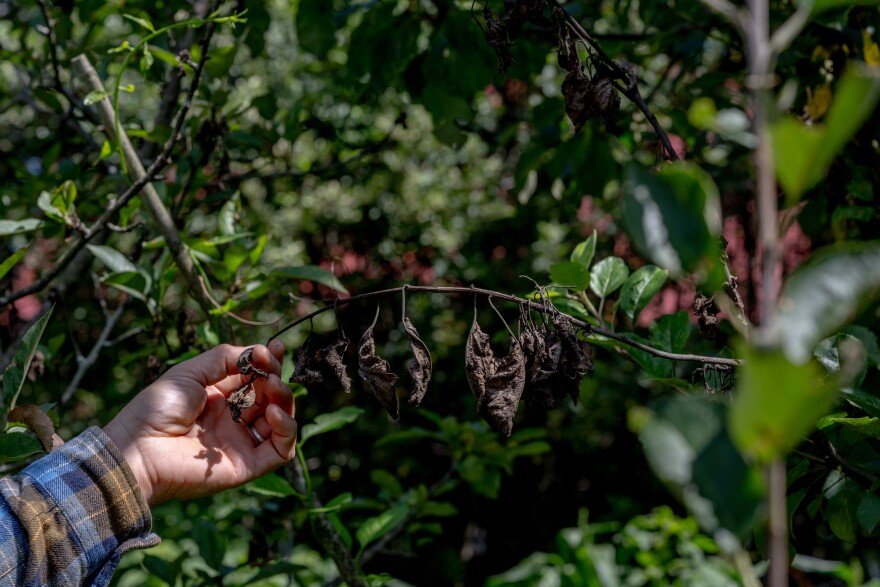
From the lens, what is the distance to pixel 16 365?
1.13m

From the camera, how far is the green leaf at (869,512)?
41.4 inches

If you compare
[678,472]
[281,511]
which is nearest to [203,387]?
[678,472]

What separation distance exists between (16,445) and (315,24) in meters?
1.42

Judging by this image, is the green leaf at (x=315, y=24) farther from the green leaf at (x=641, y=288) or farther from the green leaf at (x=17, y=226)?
the green leaf at (x=641, y=288)

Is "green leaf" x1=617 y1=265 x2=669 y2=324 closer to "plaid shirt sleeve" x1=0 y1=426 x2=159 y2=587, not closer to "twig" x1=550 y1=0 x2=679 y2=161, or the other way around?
"twig" x1=550 y1=0 x2=679 y2=161

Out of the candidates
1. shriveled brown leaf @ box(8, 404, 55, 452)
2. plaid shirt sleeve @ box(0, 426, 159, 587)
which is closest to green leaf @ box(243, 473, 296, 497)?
plaid shirt sleeve @ box(0, 426, 159, 587)

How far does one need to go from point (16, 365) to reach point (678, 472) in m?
1.00

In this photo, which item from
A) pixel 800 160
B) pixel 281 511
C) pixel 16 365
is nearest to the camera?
pixel 800 160

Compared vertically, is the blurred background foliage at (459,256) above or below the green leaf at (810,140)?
below

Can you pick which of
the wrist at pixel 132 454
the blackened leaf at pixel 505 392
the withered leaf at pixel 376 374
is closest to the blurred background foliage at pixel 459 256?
the wrist at pixel 132 454

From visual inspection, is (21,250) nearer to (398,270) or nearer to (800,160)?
(800,160)

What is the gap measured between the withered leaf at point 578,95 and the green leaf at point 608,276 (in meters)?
0.30

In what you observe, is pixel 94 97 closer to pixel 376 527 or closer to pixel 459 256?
pixel 376 527

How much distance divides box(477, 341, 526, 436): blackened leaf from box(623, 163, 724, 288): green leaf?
46cm
